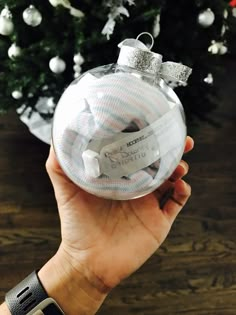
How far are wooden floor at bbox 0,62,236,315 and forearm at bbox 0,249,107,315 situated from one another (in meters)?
0.42

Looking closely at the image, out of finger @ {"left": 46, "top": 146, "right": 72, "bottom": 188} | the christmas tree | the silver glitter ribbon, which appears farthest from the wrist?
the christmas tree

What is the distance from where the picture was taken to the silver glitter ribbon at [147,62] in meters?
0.61

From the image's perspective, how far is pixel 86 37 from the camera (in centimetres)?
119

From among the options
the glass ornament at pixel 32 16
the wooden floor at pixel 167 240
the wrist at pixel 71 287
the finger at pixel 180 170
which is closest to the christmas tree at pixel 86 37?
the glass ornament at pixel 32 16

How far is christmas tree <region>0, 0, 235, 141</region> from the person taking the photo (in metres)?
1.13

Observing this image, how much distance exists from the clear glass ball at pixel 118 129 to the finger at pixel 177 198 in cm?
20

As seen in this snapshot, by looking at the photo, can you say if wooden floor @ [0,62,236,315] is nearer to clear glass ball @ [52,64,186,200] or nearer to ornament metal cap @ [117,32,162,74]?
clear glass ball @ [52,64,186,200]

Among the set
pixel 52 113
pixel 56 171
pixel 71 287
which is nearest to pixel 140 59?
pixel 56 171

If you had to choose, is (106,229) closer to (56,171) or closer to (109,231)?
(109,231)

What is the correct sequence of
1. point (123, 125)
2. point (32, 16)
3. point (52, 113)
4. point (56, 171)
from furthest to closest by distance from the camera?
1. point (52, 113)
2. point (32, 16)
3. point (56, 171)
4. point (123, 125)

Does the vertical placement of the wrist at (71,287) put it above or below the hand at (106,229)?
below

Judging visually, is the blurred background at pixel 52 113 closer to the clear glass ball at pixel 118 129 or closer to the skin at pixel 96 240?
the skin at pixel 96 240

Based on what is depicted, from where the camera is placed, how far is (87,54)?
1194mm

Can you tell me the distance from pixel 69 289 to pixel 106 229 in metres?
0.13
